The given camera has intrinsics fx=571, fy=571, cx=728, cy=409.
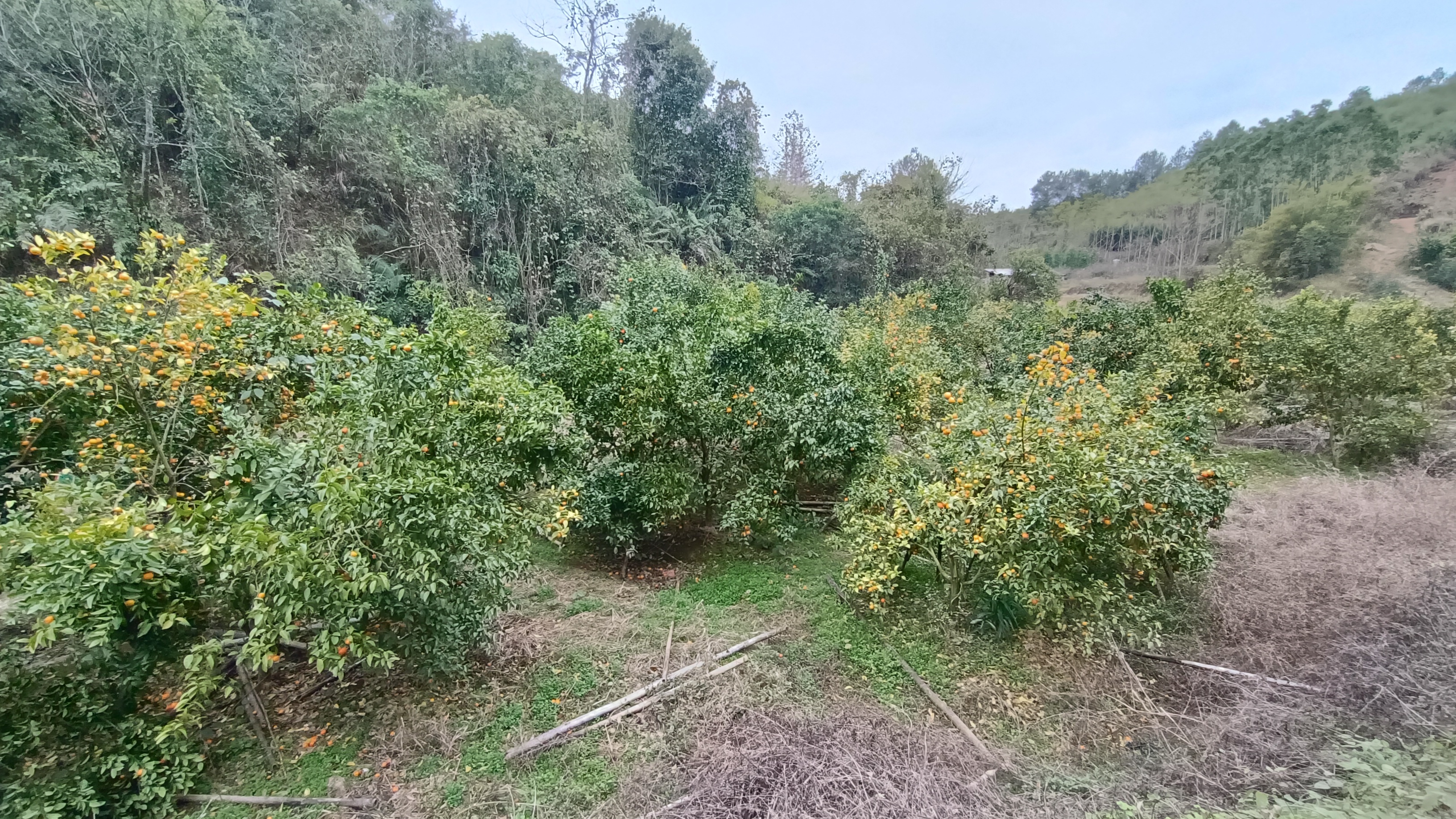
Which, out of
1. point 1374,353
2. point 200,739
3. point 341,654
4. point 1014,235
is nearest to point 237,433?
point 341,654

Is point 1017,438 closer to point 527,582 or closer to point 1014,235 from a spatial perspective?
point 527,582

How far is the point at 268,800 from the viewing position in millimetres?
3092

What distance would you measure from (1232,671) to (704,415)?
14.3ft

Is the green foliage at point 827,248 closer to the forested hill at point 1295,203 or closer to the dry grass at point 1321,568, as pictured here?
the forested hill at point 1295,203

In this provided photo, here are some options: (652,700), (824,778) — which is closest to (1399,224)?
(824,778)

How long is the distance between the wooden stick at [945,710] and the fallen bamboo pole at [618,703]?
100 cm

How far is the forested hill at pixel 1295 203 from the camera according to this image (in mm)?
20016

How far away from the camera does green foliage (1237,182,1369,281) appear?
2002 centimetres

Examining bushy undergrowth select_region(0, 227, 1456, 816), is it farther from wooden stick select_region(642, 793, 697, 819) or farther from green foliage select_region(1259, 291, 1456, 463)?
green foliage select_region(1259, 291, 1456, 463)

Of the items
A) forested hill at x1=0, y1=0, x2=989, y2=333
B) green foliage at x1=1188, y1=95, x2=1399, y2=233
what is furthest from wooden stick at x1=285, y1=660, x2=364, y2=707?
green foliage at x1=1188, y1=95, x2=1399, y2=233

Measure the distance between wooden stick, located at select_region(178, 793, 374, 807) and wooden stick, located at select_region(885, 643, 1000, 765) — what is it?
11.3 feet

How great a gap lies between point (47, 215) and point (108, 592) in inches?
412

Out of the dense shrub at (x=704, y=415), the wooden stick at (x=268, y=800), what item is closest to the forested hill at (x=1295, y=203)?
the dense shrub at (x=704, y=415)

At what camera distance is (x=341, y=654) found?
9.52 ft
